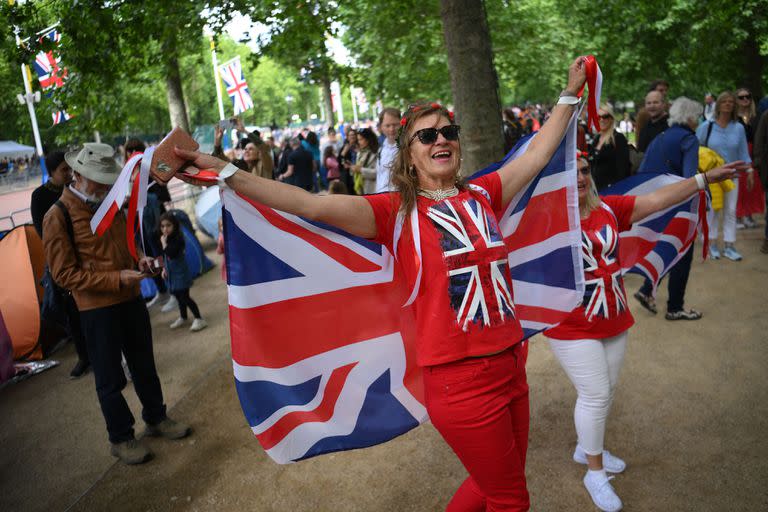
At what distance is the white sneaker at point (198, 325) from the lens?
24.6 ft

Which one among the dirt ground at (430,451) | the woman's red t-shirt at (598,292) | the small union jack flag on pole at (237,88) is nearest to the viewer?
the woman's red t-shirt at (598,292)

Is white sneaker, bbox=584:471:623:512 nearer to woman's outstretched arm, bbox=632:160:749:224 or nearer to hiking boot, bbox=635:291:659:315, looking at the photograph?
woman's outstretched arm, bbox=632:160:749:224

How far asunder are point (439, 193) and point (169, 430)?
11.0 feet

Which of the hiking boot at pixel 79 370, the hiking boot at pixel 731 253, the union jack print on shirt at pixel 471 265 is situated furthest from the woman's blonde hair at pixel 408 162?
the hiking boot at pixel 731 253

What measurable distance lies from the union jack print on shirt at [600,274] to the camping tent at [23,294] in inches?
244

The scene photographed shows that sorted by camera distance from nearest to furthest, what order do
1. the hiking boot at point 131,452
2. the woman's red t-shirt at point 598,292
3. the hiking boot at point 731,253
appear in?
the woman's red t-shirt at point 598,292 < the hiking boot at point 131,452 < the hiking boot at point 731,253

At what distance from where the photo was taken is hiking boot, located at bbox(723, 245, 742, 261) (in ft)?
25.9

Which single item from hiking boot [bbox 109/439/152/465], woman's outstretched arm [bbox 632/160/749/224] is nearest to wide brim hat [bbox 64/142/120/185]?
hiking boot [bbox 109/439/152/465]

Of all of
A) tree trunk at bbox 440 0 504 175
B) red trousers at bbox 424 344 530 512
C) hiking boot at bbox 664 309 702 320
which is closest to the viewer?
red trousers at bbox 424 344 530 512

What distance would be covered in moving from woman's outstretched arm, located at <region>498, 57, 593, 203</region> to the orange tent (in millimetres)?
6119

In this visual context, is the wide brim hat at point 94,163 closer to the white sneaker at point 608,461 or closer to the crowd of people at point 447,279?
the crowd of people at point 447,279

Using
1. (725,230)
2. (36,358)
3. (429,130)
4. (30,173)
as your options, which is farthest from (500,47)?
(30,173)

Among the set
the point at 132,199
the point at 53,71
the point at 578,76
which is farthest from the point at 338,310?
the point at 53,71

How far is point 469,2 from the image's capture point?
5.56 meters
